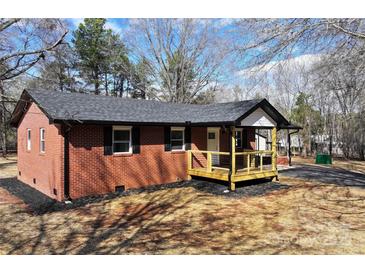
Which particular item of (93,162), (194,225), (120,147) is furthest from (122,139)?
(194,225)

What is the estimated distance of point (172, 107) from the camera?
15.1 metres

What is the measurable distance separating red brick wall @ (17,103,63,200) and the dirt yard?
1.25 meters

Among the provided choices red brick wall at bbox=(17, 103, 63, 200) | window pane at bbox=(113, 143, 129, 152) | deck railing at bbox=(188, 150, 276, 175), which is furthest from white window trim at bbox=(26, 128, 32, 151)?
deck railing at bbox=(188, 150, 276, 175)

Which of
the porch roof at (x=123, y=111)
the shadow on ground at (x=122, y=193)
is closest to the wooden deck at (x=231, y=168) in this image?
the shadow on ground at (x=122, y=193)

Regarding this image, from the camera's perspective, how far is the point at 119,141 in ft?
36.0

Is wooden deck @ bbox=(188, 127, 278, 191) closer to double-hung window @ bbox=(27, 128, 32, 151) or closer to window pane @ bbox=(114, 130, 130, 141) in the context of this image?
window pane @ bbox=(114, 130, 130, 141)

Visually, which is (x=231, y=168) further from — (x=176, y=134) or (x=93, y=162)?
(x=93, y=162)

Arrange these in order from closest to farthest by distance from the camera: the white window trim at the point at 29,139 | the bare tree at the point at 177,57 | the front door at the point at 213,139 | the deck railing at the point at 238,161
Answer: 1. the deck railing at the point at 238,161
2. the white window trim at the point at 29,139
3. the front door at the point at 213,139
4. the bare tree at the point at 177,57

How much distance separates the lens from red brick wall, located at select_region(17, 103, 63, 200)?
964cm

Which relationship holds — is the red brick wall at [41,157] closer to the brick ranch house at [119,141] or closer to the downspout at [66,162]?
the brick ranch house at [119,141]

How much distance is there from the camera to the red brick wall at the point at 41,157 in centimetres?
964

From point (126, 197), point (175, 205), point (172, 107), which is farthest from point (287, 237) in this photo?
point (172, 107)

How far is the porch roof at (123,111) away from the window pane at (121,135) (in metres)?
0.62

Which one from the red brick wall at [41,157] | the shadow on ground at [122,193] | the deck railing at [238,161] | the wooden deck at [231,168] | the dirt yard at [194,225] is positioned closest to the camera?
the dirt yard at [194,225]
